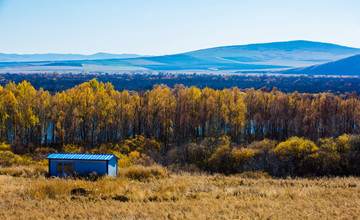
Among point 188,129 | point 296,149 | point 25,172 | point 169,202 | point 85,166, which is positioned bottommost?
point 188,129

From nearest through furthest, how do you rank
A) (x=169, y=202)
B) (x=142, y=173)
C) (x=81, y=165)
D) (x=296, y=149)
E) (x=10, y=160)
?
1. (x=169, y=202)
2. (x=81, y=165)
3. (x=142, y=173)
4. (x=10, y=160)
5. (x=296, y=149)

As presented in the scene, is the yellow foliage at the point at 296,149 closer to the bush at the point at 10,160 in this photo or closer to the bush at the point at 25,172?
the bush at the point at 25,172

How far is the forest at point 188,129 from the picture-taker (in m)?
33.7

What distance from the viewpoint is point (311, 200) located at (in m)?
16.5

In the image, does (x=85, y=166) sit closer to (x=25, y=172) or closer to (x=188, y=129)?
(x=25, y=172)

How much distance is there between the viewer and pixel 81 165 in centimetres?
2288

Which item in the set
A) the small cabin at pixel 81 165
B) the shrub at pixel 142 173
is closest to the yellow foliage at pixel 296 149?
the shrub at pixel 142 173

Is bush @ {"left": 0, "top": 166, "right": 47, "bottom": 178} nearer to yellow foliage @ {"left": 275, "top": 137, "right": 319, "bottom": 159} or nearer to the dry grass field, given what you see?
the dry grass field

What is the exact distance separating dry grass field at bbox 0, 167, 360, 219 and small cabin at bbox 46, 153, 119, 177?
261 cm

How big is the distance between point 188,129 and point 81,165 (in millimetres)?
31637

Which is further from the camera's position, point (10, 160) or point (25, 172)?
point (10, 160)

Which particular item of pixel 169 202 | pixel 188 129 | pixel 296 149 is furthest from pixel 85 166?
pixel 188 129

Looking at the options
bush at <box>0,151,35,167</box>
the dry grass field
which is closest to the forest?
bush at <box>0,151,35,167</box>

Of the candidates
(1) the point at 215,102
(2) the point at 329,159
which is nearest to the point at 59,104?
(1) the point at 215,102
